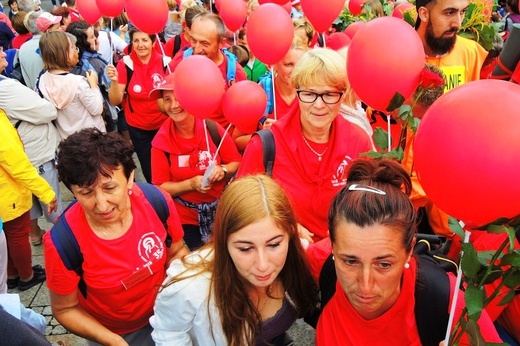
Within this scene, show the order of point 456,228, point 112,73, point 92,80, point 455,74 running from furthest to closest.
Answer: point 112,73, point 92,80, point 455,74, point 456,228

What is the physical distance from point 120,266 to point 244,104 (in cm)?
130

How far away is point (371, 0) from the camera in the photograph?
5.80 metres

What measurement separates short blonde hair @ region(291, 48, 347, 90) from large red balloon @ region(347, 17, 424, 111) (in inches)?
11.1

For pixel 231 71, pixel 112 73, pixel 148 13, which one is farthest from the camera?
pixel 112 73

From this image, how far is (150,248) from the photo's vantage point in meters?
2.42

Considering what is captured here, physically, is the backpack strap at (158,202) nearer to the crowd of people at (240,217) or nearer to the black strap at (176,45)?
the crowd of people at (240,217)

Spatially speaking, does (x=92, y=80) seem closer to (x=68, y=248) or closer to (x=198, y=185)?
(x=198, y=185)

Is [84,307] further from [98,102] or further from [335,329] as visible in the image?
[98,102]

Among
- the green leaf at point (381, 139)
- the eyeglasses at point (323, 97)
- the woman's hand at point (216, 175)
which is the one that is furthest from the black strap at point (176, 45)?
the green leaf at point (381, 139)

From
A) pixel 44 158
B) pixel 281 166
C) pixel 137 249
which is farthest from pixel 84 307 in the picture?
pixel 44 158

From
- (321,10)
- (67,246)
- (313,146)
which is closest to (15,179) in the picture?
(67,246)

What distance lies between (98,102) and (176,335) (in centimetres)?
305

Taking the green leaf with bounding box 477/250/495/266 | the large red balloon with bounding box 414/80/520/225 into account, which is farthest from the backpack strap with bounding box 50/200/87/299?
the green leaf with bounding box 477/250/495/266

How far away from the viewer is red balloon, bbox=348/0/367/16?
19.2 ft
